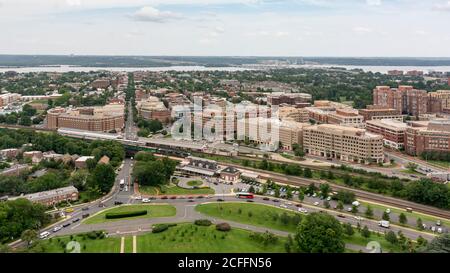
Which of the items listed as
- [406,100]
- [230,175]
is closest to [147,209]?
[230,175]

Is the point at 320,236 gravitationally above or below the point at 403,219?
above

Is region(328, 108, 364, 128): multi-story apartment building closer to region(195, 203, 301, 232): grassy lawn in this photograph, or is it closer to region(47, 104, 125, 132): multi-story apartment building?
region(47, 104, 125, 132): multi-story apartment building

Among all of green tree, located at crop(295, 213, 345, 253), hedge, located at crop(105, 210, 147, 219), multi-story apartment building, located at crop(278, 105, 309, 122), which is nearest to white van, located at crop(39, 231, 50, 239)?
hedge, located at crop(105, 210, 147, 219)

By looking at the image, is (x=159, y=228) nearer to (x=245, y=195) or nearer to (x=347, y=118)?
(x=245, y=195)

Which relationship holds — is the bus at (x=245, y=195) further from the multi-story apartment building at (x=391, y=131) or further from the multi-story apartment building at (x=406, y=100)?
the multi-story apartment building at (x=406, y=100)
